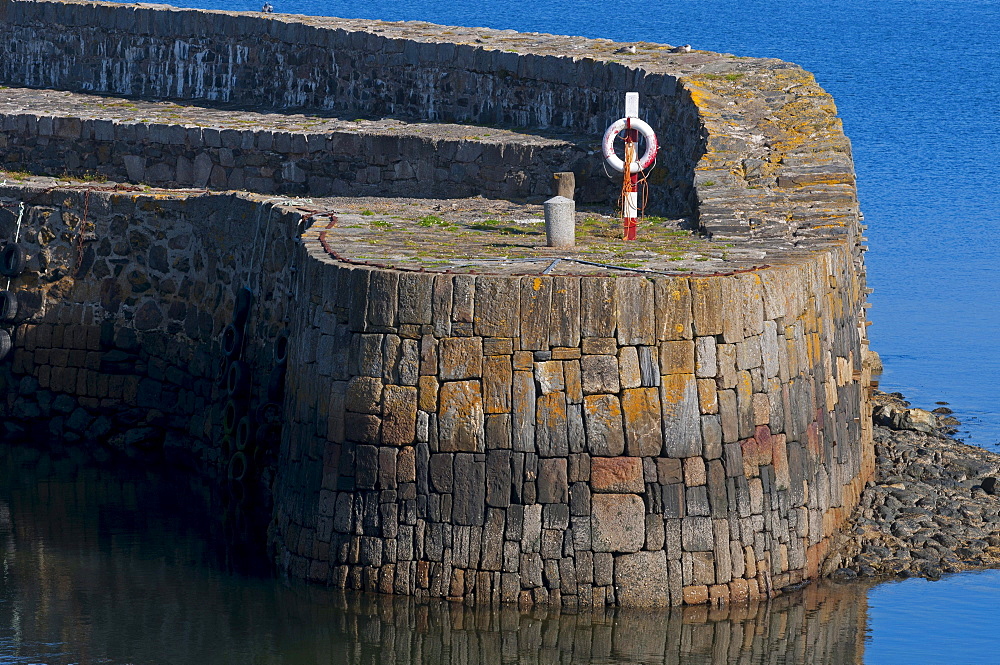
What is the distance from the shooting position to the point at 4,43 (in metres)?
24.4

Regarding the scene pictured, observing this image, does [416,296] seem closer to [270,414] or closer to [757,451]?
[757,451]

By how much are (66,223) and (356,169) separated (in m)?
3.06

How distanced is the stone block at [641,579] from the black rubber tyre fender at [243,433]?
434cm

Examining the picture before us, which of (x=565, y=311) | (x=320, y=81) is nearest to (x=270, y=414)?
(x=565, y=311)

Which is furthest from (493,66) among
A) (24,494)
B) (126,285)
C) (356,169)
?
(24,494)

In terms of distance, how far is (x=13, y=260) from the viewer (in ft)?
59.9

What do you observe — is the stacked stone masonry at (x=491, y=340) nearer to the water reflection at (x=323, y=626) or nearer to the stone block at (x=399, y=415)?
the stone block at (x=399, y=415)

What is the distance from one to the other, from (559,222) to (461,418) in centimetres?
247

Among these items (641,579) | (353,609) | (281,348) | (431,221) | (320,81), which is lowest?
(353,609)

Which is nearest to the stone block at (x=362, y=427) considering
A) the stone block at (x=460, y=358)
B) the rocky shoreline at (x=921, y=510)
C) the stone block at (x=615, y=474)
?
the stone block at (x=460, y=358)

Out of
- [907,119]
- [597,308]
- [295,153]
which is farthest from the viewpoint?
[907,119]

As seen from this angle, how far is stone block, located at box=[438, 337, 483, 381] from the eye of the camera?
11758 mm

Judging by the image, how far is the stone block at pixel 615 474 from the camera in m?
11.8

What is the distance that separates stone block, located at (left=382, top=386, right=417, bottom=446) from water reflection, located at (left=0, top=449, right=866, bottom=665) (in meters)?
1.11
